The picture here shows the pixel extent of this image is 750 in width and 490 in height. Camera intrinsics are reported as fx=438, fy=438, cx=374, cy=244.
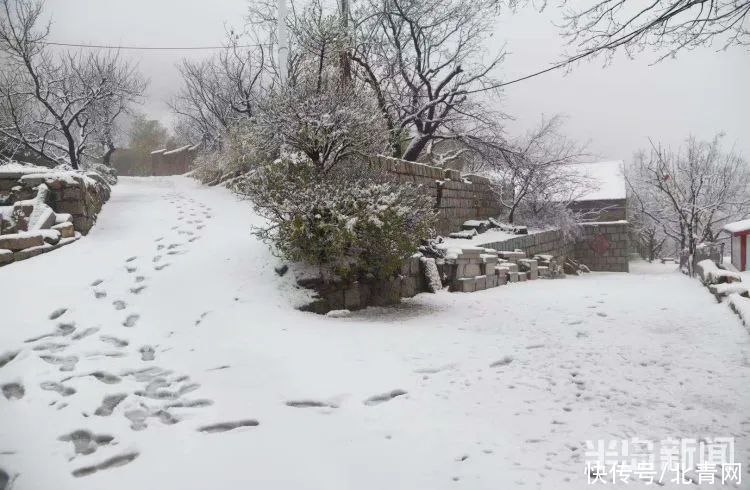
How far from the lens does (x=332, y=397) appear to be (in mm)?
2855

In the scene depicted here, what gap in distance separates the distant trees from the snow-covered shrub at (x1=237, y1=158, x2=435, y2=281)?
8702mm

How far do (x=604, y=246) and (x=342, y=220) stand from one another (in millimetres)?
15980

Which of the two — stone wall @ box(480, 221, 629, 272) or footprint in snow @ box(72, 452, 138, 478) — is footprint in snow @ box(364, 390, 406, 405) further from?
stone wall @ box(480, 221, 629, 272)

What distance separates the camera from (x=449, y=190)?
35.3 ft

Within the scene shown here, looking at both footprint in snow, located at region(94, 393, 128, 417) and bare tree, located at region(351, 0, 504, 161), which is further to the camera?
bare tree, located at region(351, 0, 504, 161)

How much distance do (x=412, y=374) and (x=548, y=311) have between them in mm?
3005

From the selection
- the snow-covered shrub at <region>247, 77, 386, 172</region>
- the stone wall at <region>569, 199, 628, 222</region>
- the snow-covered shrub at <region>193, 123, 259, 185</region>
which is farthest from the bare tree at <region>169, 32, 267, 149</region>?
the stone wall at <region>569, 199, 628, 222</region>

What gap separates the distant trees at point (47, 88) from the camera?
416 inches

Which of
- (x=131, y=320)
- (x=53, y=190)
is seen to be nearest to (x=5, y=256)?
(x=53, y=190)

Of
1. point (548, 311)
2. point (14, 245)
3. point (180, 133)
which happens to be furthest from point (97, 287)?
point (180, 133)

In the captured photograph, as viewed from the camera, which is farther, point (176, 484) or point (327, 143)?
point (327, 143)

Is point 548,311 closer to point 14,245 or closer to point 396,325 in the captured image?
point 396,325

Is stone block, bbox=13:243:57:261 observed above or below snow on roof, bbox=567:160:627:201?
below

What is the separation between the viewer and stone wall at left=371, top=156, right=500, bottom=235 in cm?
863
